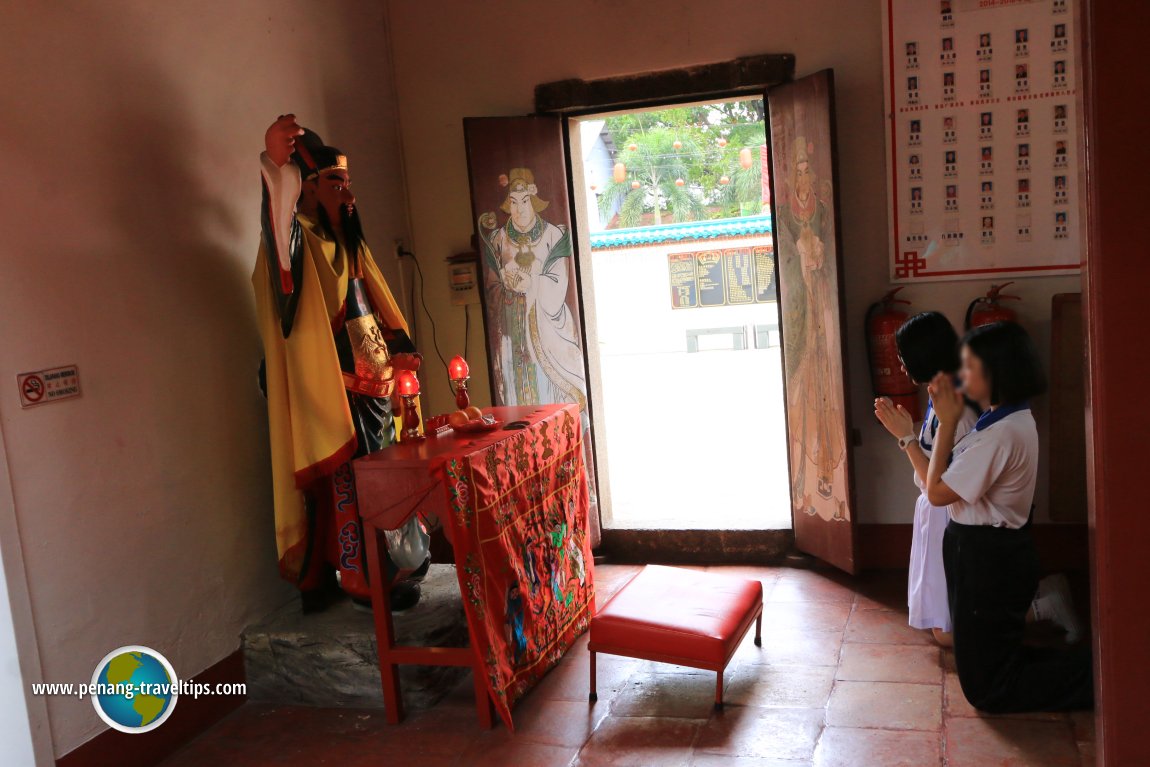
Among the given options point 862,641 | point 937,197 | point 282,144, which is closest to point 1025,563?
point 862,641

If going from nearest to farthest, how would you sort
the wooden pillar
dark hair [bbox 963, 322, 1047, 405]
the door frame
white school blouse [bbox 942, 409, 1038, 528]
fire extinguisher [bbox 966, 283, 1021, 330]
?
1. dark hair [bbox 963, 322, 1047, 405]
2. the wooden pillar
3. white school blouse [bbox 942, 409, 1038, 528]
4. fire extinguisher [bbox 966, 283, 1021, 330]
5. the door frame

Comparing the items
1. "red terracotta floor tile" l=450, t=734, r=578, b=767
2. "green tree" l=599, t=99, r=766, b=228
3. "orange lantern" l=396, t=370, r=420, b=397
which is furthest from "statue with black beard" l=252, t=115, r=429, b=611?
"green tree" l=599, t=99, r=766, b=228

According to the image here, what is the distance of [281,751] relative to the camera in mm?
3145

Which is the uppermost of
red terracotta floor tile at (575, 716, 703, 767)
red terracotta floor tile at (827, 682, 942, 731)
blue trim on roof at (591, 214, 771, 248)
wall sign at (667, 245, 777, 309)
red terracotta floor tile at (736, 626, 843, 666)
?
blue trim on roof at (591, 214, 771, 248)

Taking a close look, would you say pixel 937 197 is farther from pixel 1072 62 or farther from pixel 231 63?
pixel 231 63

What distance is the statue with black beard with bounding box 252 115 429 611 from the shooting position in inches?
131

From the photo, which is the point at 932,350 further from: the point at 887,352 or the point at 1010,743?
the point at 887,352

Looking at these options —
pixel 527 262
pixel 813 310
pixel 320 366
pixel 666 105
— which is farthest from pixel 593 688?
pixel 666 105

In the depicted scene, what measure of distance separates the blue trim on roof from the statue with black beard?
495 centimetres

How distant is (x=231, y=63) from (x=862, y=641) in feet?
10.8

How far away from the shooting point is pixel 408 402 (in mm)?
3430

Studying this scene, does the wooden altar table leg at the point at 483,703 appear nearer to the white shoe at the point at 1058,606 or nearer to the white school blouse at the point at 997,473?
the white school blouse at the point at 997,473

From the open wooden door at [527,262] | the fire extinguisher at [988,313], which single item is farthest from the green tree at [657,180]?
the fire extinguisher at [988,313]

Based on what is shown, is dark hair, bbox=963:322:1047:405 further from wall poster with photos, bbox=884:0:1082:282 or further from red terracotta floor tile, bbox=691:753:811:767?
wall poster with photos, bbox=884:0:1082:282
